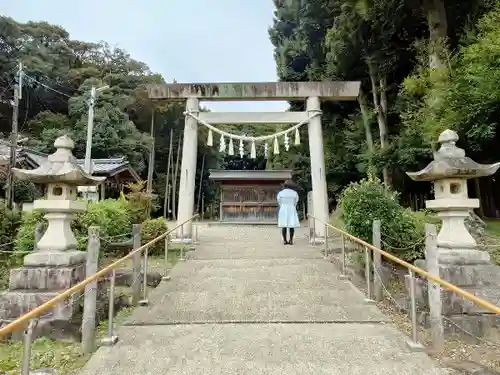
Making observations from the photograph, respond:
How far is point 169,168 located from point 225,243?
20636 millimetres

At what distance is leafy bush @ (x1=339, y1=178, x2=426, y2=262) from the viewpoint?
691 cm

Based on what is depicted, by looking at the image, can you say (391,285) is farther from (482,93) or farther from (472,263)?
(482,93)

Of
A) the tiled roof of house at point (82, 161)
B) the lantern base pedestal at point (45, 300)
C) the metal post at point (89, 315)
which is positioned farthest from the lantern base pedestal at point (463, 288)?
the tiled roof of house at point (82, 161)

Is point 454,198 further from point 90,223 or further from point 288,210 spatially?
point 90,223

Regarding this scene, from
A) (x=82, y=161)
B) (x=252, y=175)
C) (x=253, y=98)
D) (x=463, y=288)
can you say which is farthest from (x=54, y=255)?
(x=252, y=175)

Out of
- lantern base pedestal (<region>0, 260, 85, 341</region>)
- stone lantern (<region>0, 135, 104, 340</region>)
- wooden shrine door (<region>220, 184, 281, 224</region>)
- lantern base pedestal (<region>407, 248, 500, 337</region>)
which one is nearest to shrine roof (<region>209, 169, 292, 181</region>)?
wooden shrine door (<region>220, 184, 281, 224</region>)

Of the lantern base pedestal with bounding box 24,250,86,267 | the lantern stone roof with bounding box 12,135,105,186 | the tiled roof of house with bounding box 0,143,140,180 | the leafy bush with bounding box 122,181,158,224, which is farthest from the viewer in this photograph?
the tiled roof of house with bounding box 0,143,140,180

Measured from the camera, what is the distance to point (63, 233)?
17.3ft

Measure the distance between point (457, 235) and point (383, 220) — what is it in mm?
1870

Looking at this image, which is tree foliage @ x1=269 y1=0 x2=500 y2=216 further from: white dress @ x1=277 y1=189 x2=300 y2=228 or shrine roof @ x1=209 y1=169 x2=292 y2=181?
white dress @ x1=277 y1=189 x2=300 y2=228

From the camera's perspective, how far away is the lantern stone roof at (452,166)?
16.5ft

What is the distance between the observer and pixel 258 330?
4.33 meters

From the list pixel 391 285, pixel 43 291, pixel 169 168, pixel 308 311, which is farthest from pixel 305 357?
pixel 169 168

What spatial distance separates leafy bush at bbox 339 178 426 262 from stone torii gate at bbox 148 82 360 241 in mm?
3338
